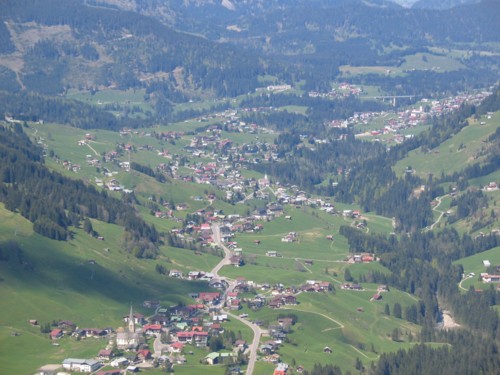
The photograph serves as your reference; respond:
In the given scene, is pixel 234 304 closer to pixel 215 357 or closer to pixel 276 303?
pixel 276 303

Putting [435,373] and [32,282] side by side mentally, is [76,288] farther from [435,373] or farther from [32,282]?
[435,373]

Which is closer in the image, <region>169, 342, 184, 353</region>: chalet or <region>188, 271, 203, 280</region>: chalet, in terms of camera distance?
<region>169, 342, 184, 353</region>: chalet

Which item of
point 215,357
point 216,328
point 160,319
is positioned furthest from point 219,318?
point 215,357

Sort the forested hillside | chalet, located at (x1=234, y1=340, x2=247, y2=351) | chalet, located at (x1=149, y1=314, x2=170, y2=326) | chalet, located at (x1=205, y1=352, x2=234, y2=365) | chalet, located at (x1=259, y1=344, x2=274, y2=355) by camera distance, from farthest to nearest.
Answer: the forested hillside < chalet, located at (x1=149, y1=314, x2=170, y2=326) < chalet, located at (x1=234, y1=340, x2=247, y2=351) < chalet, located at (x1=259, y1=344, x2=274, y2=355) < chalet, located at (x1=205, y1=352, x2=234, y2=365)

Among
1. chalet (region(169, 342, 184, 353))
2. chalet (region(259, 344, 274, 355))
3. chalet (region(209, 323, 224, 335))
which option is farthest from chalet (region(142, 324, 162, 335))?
chalet (region(259, 344, 274, 355))

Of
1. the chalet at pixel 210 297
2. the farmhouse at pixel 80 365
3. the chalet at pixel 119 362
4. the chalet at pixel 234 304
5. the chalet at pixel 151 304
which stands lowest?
the chalet at pixel 210 297

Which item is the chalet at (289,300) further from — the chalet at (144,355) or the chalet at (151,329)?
the chalet at (144,355)

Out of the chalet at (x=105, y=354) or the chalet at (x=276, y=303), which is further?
the chalet at (x=276, y=303)

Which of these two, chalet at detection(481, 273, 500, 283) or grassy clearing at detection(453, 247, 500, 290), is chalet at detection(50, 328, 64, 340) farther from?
chalet at detection(481, 273, 500, 283)

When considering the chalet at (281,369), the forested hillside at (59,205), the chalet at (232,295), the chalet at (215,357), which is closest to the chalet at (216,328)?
the chalet at (215,357)
